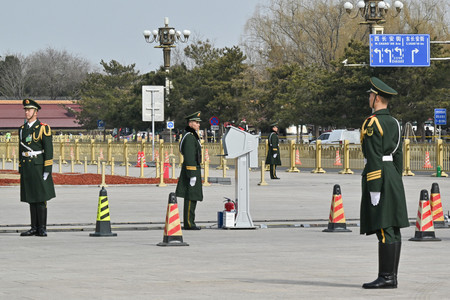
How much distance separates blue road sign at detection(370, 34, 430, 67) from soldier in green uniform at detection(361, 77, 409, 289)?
123 feet

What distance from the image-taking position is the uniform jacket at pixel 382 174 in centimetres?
940

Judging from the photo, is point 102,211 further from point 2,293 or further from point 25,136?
point 2,293

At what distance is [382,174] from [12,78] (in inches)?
5446

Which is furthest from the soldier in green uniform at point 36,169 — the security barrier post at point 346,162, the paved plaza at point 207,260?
the security barrier post at point 346,162

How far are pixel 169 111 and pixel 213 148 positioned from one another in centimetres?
2359

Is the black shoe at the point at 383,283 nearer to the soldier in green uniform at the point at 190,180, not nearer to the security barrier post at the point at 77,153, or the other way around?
the soldier in green uniform at the point at 190,180

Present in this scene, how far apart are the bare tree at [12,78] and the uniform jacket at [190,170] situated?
129 metres

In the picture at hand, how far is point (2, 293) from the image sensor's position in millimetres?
8922

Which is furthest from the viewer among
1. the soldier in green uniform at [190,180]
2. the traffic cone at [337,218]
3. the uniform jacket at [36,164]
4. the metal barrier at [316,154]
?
the metal barrier at [316,154]

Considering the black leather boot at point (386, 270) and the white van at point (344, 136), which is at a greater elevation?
the white van at point (344, 136)

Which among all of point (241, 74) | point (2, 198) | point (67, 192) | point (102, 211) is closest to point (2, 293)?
point (102, 211)

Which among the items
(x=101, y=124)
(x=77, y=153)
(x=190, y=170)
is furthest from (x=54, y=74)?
(x=190, y=170)

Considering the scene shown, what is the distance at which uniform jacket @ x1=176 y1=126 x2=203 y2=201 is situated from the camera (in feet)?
54.1

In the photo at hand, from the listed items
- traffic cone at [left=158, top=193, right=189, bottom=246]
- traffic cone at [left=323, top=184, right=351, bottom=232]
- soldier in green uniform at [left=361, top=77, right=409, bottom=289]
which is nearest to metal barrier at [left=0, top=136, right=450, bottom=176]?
traffic cone at [left=323, top=184, right=351, bottom=232]
